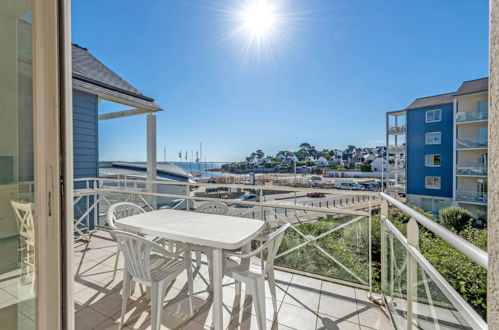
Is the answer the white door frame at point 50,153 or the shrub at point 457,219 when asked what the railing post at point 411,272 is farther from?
the shrub at point 457,219

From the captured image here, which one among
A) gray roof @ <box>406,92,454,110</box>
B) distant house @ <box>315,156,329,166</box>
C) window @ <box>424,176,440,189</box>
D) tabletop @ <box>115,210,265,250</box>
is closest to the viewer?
tabletop @ <box>115,210,265,250</box>

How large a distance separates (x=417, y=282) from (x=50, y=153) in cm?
192

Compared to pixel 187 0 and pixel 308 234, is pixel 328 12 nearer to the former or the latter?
pixel 187 0

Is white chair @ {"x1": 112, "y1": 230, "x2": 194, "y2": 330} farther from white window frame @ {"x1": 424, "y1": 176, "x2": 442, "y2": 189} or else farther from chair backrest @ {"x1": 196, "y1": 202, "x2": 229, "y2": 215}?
white window frame @ {"x1": 424, "y1": 176, "x2": 442, "y2": 189}

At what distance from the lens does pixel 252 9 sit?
461 cm

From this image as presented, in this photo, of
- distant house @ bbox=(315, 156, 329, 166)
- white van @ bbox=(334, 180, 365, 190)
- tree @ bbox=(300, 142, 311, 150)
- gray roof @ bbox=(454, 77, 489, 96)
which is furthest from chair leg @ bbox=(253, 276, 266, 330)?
tree @ bbox=(300, 142, 311, 150)

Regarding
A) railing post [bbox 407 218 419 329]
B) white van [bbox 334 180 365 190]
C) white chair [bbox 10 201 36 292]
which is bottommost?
white van [bbox 334 180 365 190]

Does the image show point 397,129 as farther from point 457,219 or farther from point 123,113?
point 123,113

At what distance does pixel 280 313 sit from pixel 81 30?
670cm

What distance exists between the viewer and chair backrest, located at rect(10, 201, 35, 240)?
2.53ft

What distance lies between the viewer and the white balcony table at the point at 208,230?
152 centimetres

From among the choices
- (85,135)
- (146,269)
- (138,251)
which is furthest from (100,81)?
(146,269)

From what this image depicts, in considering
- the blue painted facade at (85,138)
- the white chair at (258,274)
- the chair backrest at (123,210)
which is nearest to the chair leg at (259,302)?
the white chair at (258,274)

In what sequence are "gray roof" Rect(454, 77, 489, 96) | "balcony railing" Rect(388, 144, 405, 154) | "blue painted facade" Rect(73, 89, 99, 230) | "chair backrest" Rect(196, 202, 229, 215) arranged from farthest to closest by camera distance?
"balcony railing" Rect(388, 144, 405, 154), "gray roof" Rect(454, 77, 489, 96), "blue painted facade" Rect(73, 89, 99, 230), "chair backrest" Rect(196, 202, 229, 215)
